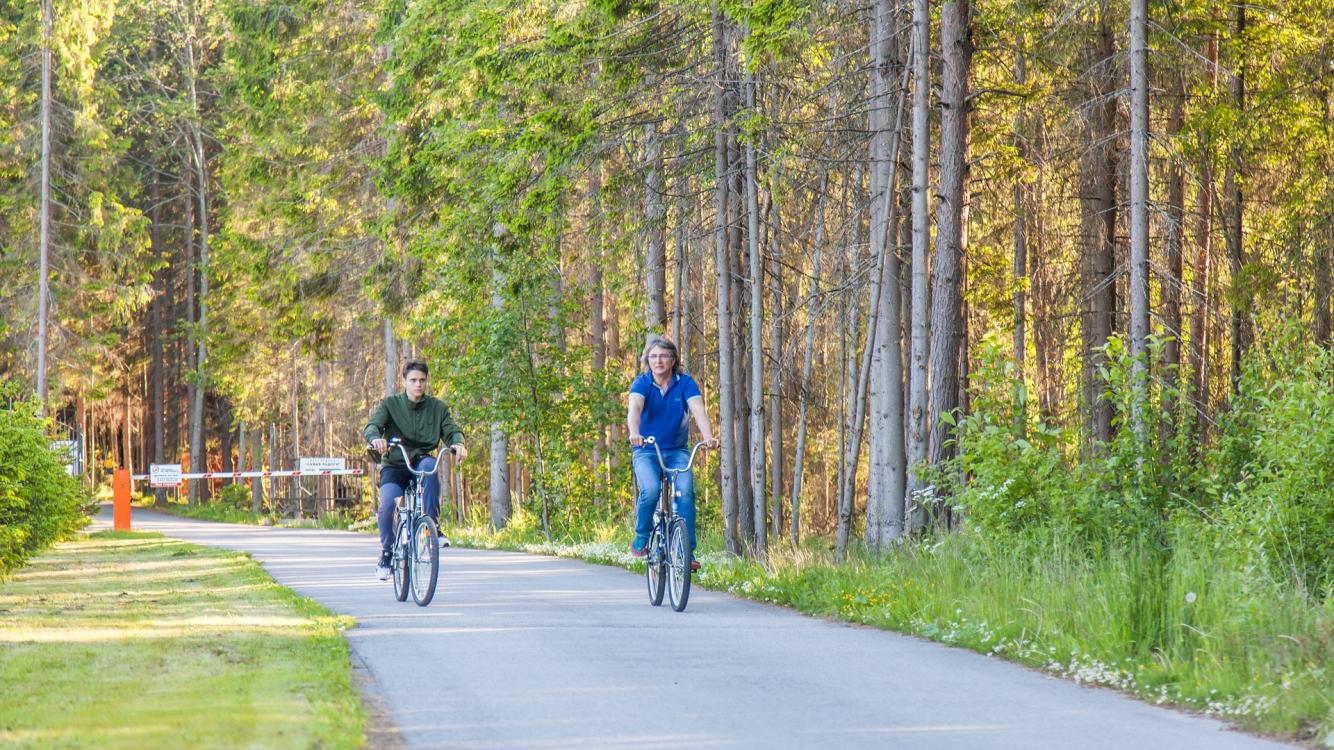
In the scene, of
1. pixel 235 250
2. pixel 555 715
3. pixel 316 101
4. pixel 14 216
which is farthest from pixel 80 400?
pixel 555 715

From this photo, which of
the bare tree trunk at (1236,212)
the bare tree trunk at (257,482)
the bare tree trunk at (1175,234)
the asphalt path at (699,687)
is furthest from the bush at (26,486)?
the bare tree trunk at (257,482)

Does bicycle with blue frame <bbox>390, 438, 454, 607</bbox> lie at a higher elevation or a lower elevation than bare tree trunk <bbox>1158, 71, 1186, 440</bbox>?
lower

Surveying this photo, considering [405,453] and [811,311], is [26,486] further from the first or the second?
[811,311]

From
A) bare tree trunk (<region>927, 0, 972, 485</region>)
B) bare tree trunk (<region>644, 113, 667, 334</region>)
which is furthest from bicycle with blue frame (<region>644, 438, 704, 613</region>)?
bare tree trunk (<region>644, 113, 667, 334</region>)

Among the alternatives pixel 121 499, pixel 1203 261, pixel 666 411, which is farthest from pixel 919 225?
pixel 121 499

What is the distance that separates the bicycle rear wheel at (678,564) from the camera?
36.8ft

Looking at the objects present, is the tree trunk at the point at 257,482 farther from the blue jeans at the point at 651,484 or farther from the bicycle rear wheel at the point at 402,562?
the blue jeans at the point at 651,484

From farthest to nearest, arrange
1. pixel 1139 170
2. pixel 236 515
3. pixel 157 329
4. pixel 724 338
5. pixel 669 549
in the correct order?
pixel 157 329, pixel 236 515, pixel 724 338, pixel 1139 170, pixel 669 549

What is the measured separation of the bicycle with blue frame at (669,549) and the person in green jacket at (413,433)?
175 centimetres

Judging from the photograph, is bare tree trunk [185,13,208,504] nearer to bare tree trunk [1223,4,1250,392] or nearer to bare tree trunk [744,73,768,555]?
bare tree trunk [744,73,768,555]

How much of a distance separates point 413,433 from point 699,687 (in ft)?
17.6

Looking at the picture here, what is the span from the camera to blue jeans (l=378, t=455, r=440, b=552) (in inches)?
480

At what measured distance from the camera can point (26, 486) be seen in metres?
15.5

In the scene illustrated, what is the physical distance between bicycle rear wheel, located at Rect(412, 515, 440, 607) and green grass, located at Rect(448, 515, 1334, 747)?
107 inches
